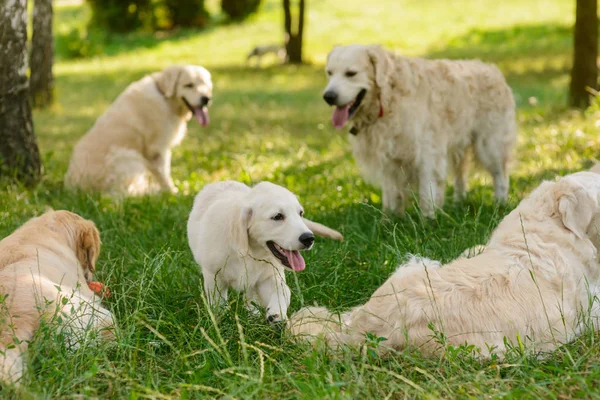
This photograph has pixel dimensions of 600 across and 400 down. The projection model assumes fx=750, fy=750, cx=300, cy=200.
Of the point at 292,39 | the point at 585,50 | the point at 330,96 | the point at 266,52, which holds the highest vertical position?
the point at 330,96

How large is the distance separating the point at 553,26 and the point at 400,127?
1995 cm

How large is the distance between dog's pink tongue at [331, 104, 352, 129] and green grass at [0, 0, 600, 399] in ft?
2.17

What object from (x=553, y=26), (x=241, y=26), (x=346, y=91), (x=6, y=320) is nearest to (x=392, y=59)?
(x=346, y=91)

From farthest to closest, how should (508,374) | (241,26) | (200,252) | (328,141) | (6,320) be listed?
(241,26), (328,141), (200,252), (6,320), (508,374)

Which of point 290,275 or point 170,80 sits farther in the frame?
point 170,80

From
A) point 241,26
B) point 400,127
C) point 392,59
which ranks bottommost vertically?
point 241,26

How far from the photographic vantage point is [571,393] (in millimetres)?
2908

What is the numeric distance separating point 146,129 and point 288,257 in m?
4.30

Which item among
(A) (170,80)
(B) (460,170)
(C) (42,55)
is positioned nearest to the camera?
(B) (460,170)

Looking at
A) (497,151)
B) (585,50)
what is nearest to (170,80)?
(497,151)

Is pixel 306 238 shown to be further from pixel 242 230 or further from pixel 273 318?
pixel 273 318

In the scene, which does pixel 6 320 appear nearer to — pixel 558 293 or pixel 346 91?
pixel 558 293

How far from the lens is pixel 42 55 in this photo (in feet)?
40.6

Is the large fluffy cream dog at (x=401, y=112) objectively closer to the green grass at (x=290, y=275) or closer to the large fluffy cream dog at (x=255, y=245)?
the green grass at (x=290, y=275)
